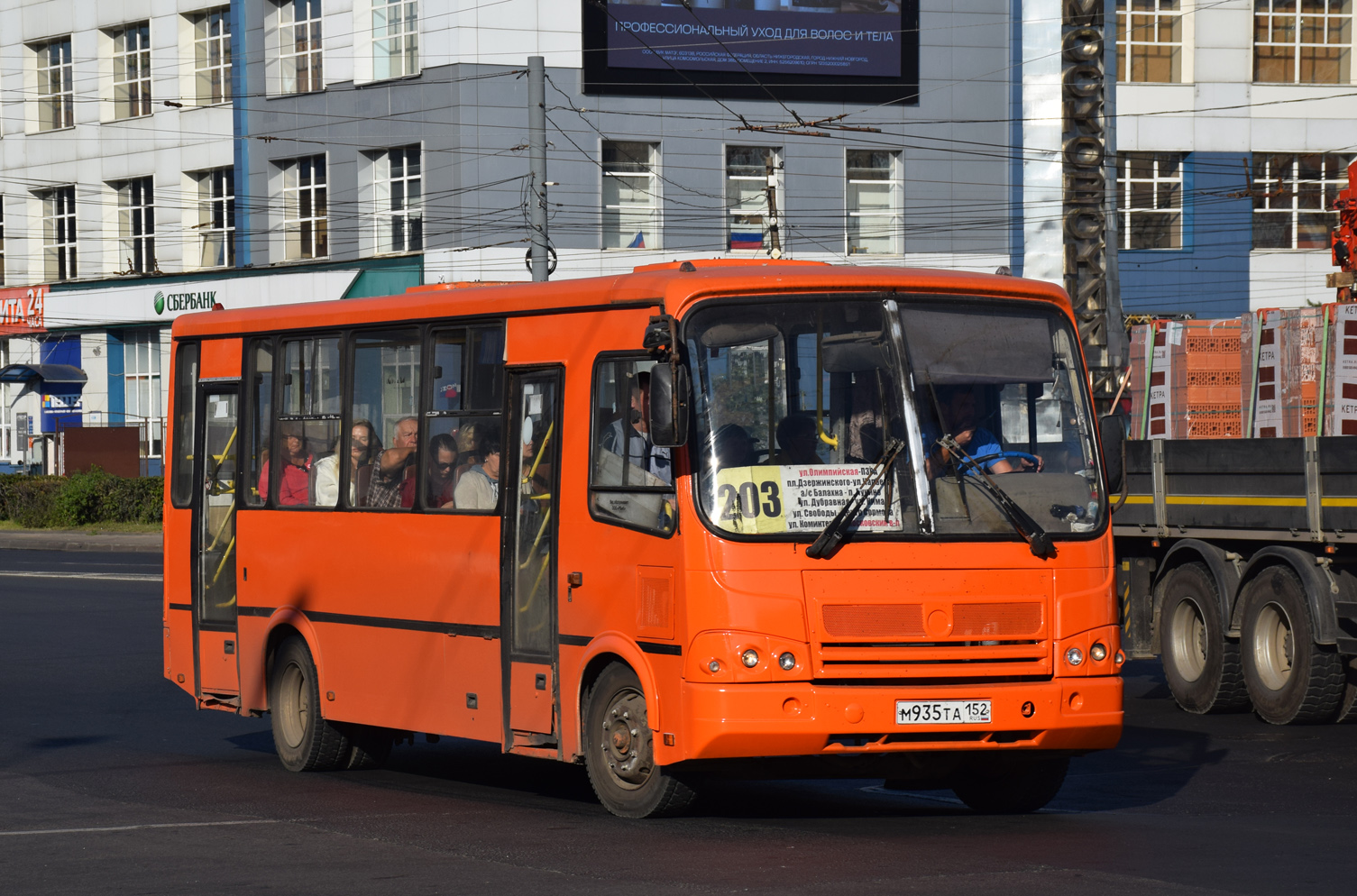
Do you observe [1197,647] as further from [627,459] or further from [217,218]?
[217,218]

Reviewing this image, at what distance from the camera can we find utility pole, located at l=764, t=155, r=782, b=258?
39.8 meters

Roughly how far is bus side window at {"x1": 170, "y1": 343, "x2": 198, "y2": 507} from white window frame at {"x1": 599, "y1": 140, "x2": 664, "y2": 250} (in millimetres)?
31320

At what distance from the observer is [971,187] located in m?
46.4

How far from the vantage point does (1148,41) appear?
170ft

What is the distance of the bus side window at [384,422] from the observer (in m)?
11.2

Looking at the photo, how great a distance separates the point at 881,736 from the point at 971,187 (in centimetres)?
3864

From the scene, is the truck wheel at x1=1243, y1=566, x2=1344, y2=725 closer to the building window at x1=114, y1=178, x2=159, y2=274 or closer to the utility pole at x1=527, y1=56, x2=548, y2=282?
the utility pole at x1=527, y1=56, x2=548, y2=282

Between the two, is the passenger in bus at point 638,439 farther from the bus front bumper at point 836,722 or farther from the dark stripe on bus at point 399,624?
the dark stripe on bus at point 399,624

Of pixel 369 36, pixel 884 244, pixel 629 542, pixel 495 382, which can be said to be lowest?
pixel 629 542

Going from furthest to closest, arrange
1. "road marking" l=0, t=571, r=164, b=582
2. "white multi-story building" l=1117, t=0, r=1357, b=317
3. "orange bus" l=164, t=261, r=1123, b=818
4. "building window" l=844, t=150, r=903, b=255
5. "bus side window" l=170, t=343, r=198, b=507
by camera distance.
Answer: "white multi-story building" l=1117, t=0, r=1357, b=317 < "building window" l=844, t=150, r=903, b=255 < "road marking" l=0, t=571, r=164, b=582 < "bus side window" l=170, t=343, r=198, b=507 < "orange bus" l=164, t=261, r=1123, b=818

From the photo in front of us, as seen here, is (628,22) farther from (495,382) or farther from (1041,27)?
(495,382)

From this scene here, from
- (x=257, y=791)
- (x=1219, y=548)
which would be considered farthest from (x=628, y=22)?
(x=257, y=791)

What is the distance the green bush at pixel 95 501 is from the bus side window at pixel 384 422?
31948mm

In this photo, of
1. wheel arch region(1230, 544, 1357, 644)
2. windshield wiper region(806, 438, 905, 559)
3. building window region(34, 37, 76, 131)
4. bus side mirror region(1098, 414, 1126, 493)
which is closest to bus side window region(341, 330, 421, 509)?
windshield wiper region(806, 438, 905, 559)
